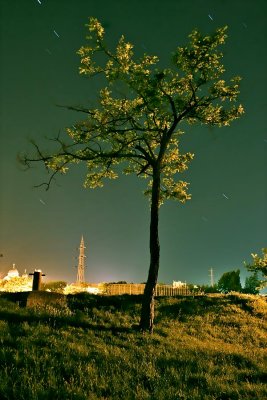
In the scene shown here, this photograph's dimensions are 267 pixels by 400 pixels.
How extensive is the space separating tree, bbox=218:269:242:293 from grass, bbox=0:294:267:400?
3500cm

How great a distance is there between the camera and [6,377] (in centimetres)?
927

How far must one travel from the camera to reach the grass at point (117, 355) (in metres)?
9.58

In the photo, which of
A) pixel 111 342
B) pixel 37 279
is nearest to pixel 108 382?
pixel 111 342

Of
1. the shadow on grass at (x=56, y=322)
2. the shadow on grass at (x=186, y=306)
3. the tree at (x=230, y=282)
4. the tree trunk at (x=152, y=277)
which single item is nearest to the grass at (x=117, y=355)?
the shadow on grass at (x=56, y=322)

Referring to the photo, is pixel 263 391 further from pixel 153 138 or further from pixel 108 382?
pixel 153 138

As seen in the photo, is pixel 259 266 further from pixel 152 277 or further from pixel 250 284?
pixel 250 284

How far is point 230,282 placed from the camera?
58.0 m

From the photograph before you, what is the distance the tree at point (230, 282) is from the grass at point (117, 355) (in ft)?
115

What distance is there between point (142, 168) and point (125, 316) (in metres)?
8.17

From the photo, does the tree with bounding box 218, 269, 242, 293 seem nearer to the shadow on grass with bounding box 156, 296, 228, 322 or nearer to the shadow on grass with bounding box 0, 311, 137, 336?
the shadow on grass with bounding box 156, 296, 228, 322

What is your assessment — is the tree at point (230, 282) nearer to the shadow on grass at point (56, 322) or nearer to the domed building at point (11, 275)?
the domed building at point (11, 275)

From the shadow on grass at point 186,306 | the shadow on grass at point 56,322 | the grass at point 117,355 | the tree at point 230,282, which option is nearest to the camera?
the grass at point 117,355

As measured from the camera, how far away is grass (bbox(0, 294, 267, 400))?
31.4 ft

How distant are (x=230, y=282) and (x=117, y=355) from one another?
47989 mm
